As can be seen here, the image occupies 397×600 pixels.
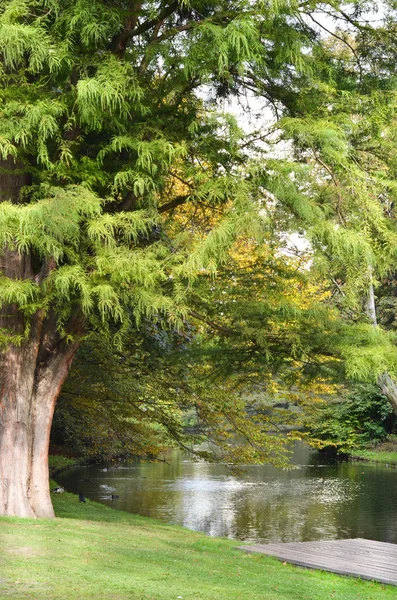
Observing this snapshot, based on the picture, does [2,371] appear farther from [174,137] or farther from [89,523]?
[174,137]

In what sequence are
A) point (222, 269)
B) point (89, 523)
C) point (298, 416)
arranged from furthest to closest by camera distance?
point (298, 416), point (222, 269), point (89, 523)

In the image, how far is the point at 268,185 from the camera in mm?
9883

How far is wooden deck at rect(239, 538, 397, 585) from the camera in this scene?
30.2 feet

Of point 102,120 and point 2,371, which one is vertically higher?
point 102,120

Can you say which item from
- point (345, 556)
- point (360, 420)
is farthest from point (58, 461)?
point (345, 556)

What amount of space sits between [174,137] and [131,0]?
206 cm

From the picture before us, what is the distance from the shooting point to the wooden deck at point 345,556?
30.2ft

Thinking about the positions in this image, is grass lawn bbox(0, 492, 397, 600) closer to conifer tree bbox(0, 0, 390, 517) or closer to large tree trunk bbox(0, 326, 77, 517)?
large tree trunk bbox(0, 326, 77, 517)

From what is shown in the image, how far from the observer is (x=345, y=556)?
33.6 ft

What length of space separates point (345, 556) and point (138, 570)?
3495mm

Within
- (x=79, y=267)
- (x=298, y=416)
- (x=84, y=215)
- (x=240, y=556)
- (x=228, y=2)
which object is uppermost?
→ (x=228, y=2)

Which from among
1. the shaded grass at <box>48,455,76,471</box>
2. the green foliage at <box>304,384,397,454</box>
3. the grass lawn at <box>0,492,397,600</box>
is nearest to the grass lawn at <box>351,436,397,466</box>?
the green foliage at <box>304,384,397,454</box>

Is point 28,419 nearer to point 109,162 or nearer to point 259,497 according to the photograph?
point 109,162

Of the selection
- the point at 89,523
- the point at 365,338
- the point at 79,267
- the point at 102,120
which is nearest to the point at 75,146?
the point at 102,120
